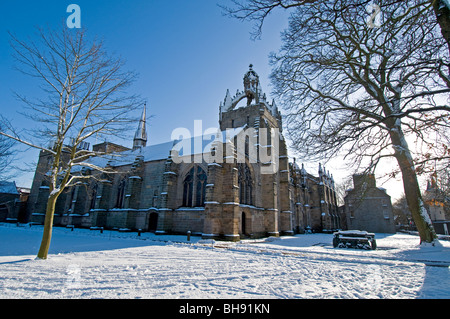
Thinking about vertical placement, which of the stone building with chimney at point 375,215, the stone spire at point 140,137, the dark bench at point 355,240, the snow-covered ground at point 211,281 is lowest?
the snow-covered ground at point 211,281

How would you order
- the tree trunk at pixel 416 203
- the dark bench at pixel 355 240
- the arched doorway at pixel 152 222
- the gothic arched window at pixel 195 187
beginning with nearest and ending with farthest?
the tree trunk at pixel 416 203 → the dark bench at pixel 355 240 → the gothic arched window at pixel 195 187 → the arched doorway at pixel 152 222

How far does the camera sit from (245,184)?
2139 cm

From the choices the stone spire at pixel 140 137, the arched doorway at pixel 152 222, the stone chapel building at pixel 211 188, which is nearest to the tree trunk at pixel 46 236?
the stone chapel building at pixel 211 188

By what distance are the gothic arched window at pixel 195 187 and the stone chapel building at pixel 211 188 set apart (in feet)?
0.30

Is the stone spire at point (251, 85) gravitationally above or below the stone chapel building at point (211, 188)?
above

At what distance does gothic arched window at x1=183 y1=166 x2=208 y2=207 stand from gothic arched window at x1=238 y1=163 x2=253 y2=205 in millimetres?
3302

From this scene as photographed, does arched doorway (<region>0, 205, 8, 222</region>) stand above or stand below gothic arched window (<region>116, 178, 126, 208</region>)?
below

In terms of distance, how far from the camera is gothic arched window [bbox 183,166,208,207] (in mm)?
20672

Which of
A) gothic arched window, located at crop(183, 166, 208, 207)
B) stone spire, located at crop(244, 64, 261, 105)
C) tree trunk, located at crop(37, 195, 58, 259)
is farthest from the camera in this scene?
stone spire, located at crop(244, 64, 261, 105)

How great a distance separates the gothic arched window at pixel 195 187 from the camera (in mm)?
20672

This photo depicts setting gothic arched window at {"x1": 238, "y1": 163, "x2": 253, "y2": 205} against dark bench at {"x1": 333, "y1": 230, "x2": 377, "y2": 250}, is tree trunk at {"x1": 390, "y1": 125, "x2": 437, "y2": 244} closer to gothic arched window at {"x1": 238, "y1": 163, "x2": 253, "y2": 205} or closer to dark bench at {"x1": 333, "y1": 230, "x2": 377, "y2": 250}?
dark bench at {"x1": 333, "y1": 230, "x2": 377, "y2": 250}

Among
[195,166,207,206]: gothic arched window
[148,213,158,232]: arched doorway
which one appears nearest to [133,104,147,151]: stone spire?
[148,213,158,232]: arched doorway

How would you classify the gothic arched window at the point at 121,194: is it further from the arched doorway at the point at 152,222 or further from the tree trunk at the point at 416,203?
the tree trunk at the point at 416,203

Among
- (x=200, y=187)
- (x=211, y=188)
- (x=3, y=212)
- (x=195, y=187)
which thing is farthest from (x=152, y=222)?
(x=3, y=212)
